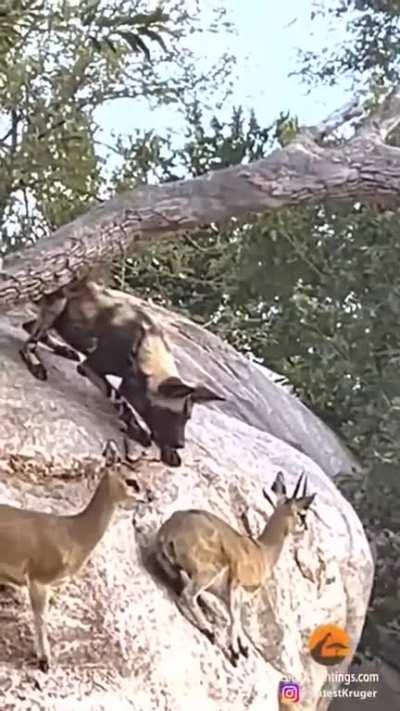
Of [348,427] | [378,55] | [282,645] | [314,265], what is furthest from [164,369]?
[378,55]

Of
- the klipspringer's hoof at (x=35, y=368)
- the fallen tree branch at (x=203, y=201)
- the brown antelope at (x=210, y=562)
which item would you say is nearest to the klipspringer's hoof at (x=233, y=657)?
the brown antelope at (x=210, y=562)

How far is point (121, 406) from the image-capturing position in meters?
1.96

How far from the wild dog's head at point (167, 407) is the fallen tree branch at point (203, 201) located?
258mm

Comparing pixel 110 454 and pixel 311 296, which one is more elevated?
pixel 110 454

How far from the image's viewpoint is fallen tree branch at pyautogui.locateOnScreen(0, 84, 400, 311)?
2.03 meters

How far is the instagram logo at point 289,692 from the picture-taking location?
1933 millimetres

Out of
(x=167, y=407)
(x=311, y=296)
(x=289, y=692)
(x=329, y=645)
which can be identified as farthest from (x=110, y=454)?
(x=311, y=296)

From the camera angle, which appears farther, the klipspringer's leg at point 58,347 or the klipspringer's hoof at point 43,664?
the klipspringer's leg at point 58,347

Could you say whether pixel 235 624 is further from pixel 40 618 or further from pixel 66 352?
pixel 66 352

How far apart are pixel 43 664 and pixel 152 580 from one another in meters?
0.23

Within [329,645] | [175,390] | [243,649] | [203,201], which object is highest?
[203,201]

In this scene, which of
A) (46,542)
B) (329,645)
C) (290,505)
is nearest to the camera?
(46,542)

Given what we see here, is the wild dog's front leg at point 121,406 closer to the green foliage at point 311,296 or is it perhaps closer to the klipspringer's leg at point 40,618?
the klipspringer's leg at point 40,618

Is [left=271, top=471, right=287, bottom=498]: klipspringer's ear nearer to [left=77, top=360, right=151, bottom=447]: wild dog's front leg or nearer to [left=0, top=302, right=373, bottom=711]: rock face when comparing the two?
[left=0, top=302, right=373, bottom=711]: rock face
